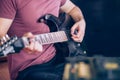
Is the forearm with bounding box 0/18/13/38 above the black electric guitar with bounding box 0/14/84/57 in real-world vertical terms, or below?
above

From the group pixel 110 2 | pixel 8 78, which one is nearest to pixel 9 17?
pixel 8 78

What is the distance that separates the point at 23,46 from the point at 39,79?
28 cm

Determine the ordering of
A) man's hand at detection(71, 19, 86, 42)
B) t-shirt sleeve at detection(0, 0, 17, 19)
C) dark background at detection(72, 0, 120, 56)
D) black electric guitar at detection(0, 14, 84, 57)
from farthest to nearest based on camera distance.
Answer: dark background at detection(72, 0, 120, 56) → man's hand at detection(71, 19, 86, 42) → t-shirt sleeve at detection(0, 0, 17, 19) → black electric guitar at detection(0, 14, 84, 57)

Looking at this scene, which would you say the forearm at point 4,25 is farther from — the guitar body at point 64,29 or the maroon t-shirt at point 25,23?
the guitar body at point 64,29

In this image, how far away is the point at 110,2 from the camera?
110 inches

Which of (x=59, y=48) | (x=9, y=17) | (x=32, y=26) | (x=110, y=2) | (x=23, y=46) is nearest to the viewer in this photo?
(x=23, y=46)

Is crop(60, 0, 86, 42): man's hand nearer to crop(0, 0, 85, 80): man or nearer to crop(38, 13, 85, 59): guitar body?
crop(38, 13, 85, 59): guitar body

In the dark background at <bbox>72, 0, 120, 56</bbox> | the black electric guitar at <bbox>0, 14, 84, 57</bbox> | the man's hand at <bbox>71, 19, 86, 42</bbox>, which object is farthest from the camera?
the dark background at <bbox>72, 0, 120, 56</bbox>

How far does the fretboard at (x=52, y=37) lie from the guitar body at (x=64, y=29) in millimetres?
27

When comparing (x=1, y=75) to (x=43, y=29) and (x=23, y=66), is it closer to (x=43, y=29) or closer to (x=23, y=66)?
(x=23, y=66)

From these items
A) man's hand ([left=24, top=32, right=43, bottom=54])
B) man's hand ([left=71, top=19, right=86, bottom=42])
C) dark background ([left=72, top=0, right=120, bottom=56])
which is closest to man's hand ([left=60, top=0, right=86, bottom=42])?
man's hand ([left=71, top=19, right=86, bottom=42])

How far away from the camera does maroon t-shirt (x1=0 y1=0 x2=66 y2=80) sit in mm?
1595

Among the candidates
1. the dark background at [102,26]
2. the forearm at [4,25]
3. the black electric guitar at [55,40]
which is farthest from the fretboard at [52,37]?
the dark background at [102,26]

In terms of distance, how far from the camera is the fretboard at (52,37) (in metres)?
1.65
